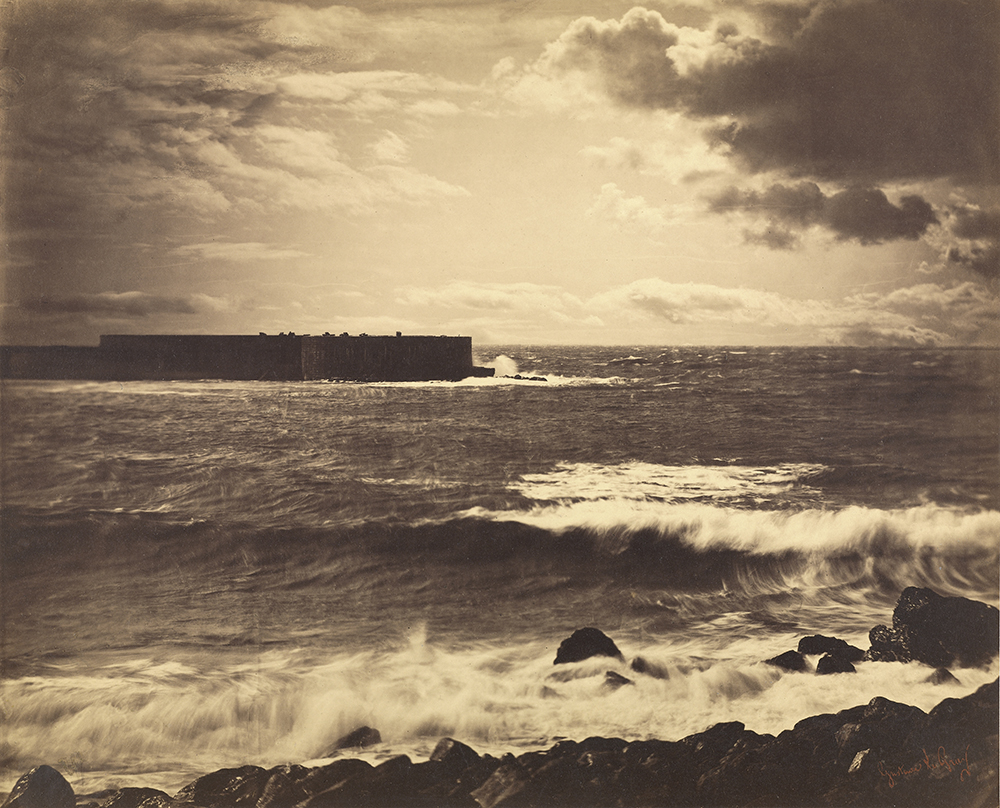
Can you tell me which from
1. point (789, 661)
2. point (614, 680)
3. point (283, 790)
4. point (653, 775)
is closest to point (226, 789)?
→ point (283, 790)

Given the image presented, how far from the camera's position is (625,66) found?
452cm

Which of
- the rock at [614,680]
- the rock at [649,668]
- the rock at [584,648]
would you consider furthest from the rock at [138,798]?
the rock at [649,668]

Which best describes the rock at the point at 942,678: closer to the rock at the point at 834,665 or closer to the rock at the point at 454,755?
the rock at the point at 834,665

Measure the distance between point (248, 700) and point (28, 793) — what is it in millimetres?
1322

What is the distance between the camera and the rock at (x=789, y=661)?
428 cm

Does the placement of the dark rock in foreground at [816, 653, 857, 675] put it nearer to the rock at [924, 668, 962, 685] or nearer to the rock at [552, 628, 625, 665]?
the rock at [924, 668, 962, 685]

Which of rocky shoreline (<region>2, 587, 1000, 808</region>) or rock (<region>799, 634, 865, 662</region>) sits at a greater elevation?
rock (<region>799, 634, 865, 662</region>)

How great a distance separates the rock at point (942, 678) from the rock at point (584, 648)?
1867 millimetres

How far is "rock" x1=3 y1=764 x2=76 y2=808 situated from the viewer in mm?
4051

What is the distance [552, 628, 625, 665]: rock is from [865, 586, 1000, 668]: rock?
156 centimetres

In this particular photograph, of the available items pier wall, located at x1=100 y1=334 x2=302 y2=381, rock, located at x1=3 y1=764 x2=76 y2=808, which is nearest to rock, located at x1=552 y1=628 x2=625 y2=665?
pier wall, located at x1=100 y1=334 x2=302 y2=381

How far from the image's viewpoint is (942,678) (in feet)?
14.1

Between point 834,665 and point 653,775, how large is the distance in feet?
4.17
